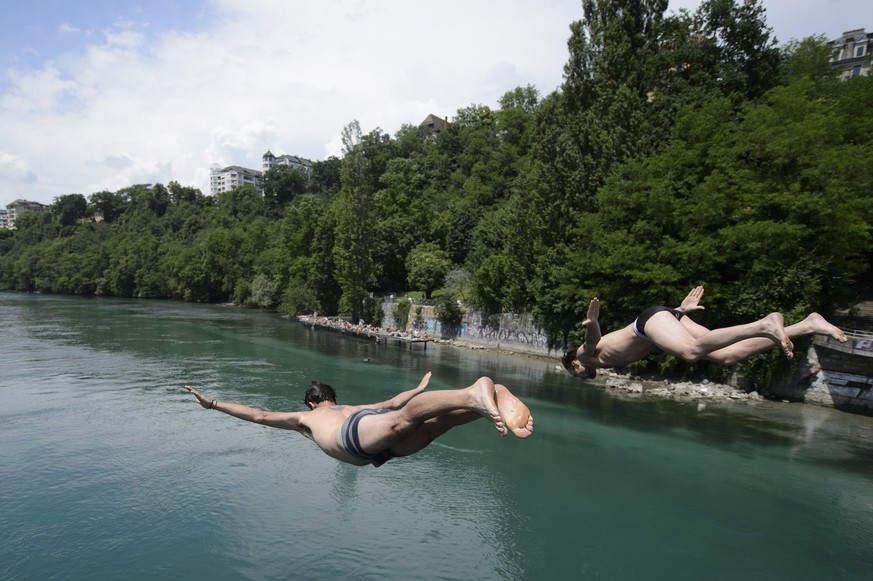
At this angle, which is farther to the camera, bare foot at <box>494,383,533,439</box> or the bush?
the bush

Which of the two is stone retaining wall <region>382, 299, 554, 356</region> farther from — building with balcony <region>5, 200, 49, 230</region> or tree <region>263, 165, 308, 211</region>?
building with balcony <region>5, 200, 49, 230</region>

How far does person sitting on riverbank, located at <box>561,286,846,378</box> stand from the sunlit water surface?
6075 millimetres

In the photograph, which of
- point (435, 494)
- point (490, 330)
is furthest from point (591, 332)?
point (490, 330)

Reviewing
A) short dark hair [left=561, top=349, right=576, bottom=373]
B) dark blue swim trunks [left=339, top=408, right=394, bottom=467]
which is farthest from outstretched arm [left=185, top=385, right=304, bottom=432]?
short dark hair [left=561, top=349, right=576, bottom=373]

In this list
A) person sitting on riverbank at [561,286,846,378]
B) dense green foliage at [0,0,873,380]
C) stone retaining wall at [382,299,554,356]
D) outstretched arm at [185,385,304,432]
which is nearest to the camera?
person sitting on riverbank at [561,286,846,378]

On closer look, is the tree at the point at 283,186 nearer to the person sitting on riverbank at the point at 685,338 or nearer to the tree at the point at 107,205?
the tree at the point at 107,205

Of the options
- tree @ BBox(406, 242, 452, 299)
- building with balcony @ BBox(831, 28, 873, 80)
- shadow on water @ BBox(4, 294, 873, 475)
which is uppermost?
building with balcony @ BBox(831, 28, 873, 80)

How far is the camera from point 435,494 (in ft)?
40.8

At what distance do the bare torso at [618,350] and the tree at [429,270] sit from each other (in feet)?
122

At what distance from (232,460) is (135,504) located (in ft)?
9.02

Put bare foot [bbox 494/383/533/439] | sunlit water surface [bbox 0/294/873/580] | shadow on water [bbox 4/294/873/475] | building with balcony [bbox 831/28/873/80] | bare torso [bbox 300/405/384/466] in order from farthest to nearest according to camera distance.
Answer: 1. building with balcony [bbox 831/28/873/80]
2. shadow on water [bbox 4/294/873/475]
3. sunlit water surface [bbox 0/294/873/580]
4. bare torso [bbox 300/405/384/466]
5. bare foot [bbox 494/383/533/439]

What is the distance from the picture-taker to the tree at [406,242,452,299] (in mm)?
42938

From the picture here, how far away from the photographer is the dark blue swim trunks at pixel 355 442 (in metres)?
4.36

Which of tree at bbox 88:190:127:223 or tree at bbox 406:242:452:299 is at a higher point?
tree at bbox 88:190:127:223
